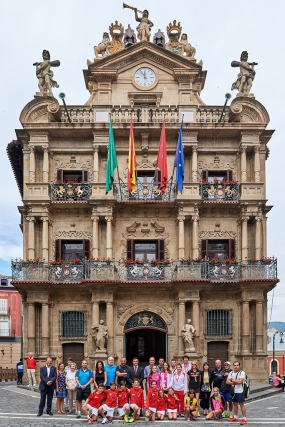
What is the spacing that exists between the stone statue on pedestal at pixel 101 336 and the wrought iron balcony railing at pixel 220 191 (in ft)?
27.2

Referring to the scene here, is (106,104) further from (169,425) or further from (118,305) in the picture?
(169,425)

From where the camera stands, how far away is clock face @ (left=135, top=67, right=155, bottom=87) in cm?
3772

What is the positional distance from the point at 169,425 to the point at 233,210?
56.8ft

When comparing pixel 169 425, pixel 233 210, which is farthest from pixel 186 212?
pixel 169 425

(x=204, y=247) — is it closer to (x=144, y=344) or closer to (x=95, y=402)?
(x=144, y=344)

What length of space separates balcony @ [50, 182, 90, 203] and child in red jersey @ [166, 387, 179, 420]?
606 inches

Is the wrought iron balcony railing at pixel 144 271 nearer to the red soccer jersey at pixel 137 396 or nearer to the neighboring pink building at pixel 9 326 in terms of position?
the red soccer jersey at pixel 137 396

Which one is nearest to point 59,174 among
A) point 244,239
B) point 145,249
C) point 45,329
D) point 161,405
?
point 145,249

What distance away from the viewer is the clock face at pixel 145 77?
124ft

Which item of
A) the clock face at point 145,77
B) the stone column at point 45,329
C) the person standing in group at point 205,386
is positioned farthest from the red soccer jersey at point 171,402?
the clock face at point 145,77

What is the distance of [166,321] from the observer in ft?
116

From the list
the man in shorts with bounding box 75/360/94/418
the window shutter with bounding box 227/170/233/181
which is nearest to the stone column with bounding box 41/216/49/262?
the window shutter with bounding box 227/170/233/181

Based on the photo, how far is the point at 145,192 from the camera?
35.6 meters

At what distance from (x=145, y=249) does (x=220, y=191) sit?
4884 mm
